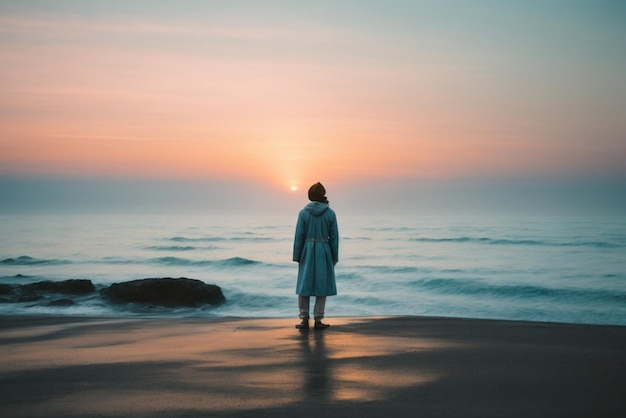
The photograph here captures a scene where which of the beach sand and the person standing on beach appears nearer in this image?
the beach sand

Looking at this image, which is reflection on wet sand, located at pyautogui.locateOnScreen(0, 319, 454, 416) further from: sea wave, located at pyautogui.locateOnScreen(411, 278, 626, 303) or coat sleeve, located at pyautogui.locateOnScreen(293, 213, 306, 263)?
sea wave, located at pyautogui.locateOnScreen(411, 278, 626, 303)

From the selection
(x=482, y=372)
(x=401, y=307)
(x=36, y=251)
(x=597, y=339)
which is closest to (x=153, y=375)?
(x=482, y=372)

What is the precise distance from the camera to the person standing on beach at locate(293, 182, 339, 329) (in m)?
9.70

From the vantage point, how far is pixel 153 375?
237 inches

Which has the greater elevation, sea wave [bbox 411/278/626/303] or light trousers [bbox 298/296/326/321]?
light trousers [bbox 298/296/326/321]

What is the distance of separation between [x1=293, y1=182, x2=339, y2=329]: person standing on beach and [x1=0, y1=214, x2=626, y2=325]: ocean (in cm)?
574

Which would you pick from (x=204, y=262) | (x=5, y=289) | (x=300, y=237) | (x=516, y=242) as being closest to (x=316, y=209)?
(x=300, y=237)

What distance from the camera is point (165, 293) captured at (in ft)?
53.6

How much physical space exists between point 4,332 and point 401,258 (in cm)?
2882

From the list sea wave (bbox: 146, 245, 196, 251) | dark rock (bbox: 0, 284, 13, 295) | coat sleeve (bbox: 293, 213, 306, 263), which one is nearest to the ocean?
sea wave (bbox: 146, 245, 196, 251)

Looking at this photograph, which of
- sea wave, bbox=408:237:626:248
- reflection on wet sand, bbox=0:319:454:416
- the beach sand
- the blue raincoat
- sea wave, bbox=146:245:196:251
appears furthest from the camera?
sea wave, bbox=146:245:196:251

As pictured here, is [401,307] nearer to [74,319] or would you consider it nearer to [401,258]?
[74,319]

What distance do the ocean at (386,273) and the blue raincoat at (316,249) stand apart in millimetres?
5815

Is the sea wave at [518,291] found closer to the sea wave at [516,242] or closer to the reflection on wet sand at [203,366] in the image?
the reflection on wet sand at [203,366]
